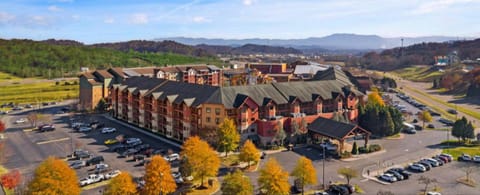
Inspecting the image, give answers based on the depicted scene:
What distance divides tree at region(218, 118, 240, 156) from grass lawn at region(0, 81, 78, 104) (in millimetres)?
60484

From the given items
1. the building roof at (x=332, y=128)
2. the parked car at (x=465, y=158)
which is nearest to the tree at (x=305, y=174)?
the building roof at (x=332, y=128)

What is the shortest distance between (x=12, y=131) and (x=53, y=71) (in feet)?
268

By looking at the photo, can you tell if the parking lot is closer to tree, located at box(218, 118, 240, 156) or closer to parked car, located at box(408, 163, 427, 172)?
tree, located at box(218, 118, 240, 156)

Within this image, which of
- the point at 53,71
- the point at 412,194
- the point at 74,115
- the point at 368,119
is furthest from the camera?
the point at 53,71

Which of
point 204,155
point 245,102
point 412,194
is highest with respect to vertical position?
point 245,102

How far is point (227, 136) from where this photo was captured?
45.1 m

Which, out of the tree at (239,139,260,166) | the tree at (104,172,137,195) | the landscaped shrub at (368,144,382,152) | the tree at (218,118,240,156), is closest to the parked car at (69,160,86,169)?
the tree at (104,172,137,195)

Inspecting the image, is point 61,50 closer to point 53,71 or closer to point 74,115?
point 53,71

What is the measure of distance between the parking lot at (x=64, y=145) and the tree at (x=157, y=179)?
25.9ft

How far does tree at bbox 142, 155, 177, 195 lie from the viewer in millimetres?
30703

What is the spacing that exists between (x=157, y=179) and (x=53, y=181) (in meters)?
7.34

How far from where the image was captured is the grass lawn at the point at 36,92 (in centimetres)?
9025

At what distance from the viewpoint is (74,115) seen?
2867 inches

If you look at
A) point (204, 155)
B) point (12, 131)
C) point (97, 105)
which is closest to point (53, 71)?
point (97, 105)
